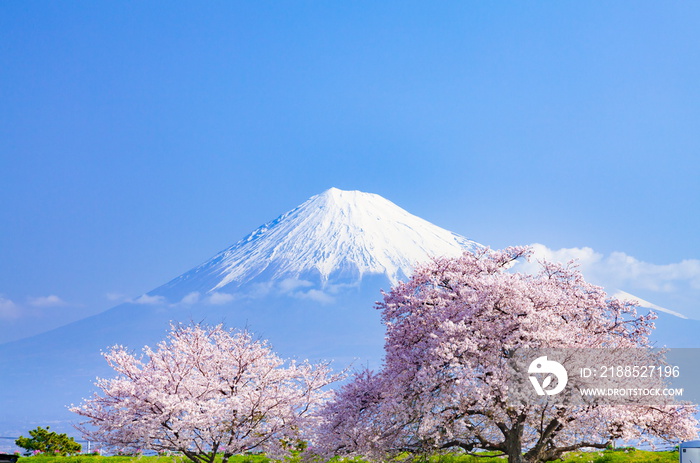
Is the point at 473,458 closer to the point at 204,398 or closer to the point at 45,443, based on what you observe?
the point at 204,398

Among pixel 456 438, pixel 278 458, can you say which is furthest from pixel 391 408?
pixel 278 458

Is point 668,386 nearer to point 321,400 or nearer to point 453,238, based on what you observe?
point 321,400

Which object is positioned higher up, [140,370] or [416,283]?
[416,283]

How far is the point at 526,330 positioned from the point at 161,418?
31.9 feet

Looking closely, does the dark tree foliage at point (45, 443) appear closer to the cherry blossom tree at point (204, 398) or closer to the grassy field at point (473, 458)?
the grassy field at point (473, 458)

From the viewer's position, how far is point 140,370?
2062 centimetres

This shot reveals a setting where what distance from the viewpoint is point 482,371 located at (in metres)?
17.2

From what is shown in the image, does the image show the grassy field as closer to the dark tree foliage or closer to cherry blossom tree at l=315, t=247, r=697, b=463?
cherry blossom tree at l=315, t=247, r=697, b=463

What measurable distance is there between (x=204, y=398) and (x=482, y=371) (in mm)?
7836

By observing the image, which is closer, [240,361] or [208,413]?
[208,413]

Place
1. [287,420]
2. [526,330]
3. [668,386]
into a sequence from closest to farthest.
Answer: [526,330], [668,386], [287,420]

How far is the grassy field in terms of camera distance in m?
21.1

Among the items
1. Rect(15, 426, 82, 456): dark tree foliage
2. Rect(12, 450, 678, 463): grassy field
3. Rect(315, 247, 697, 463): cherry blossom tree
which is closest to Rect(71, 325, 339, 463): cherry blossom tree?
Rect(12, 450, 678, 463): grassy field

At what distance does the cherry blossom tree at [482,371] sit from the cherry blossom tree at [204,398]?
159cm
